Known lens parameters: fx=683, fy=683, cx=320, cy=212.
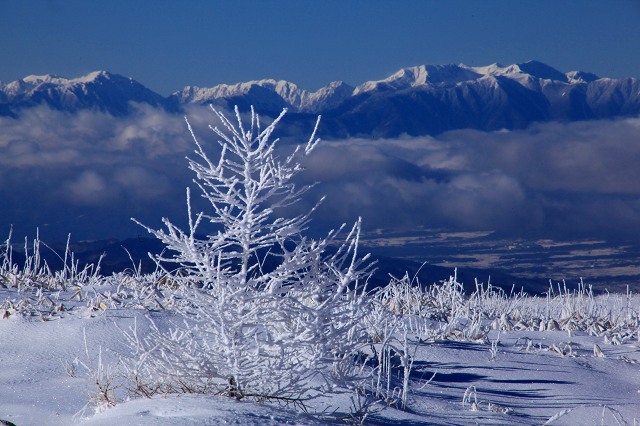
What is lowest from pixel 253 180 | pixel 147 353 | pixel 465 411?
pixel 465 411

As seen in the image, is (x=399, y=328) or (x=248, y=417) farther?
(x=399, y=328)

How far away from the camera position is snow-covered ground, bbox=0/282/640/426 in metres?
3.99

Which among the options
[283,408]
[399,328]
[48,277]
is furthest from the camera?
[48,277]

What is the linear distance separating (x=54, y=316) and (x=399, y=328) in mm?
3414

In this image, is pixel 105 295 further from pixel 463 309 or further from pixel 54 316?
pixel 463 309

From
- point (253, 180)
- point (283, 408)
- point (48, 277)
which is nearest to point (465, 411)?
point (283, 408)

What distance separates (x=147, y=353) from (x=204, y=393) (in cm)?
44

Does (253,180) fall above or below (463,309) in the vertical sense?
above

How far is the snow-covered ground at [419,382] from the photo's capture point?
13.1ft

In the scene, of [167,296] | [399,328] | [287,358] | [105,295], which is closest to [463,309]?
[399,328]

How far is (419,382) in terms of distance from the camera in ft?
18.1

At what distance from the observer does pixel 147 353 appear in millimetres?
4129

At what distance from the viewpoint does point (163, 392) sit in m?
4.32

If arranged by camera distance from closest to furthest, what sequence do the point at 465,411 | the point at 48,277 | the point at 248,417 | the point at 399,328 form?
the point at 248,417 < the point at 465,411 < the point at 399,328 < the point at 48,277
